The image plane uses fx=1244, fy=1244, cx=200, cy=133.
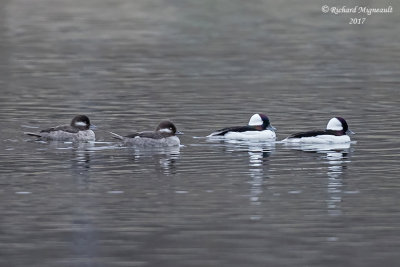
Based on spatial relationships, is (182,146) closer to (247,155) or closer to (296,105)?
(247,155)

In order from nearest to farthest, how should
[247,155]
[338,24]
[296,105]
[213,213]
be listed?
[213,213], [247,155], [296,105], [338,24]

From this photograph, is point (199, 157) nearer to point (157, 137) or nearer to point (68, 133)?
point (157, 137)

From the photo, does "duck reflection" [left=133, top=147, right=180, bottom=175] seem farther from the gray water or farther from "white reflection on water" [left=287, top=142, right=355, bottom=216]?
"white reflection on water" [left=287, top=142, right=355, bottom=216]

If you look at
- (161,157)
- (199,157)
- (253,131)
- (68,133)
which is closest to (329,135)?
(253,131)

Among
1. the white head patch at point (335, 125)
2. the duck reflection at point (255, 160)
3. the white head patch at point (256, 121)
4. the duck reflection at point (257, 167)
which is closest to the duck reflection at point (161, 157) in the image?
the duck reflection at point (255, 160)

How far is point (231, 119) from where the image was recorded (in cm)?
2780

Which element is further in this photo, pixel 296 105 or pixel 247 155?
pixel 296 105

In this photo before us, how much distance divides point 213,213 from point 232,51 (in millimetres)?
28037

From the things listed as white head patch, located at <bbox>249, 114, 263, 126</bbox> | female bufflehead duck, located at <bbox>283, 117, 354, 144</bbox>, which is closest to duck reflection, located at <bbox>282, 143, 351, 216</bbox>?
female bufflehead duck, located at <bbox>283, 117, 354, 144</bbox>

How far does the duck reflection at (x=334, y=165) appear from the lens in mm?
18141


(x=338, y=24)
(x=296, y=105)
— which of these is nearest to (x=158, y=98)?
(x=296, y=105)

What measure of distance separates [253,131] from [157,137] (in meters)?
2.20

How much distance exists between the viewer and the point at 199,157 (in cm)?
2266

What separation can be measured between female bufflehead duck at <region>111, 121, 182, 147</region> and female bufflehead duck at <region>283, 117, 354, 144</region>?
2223mm
